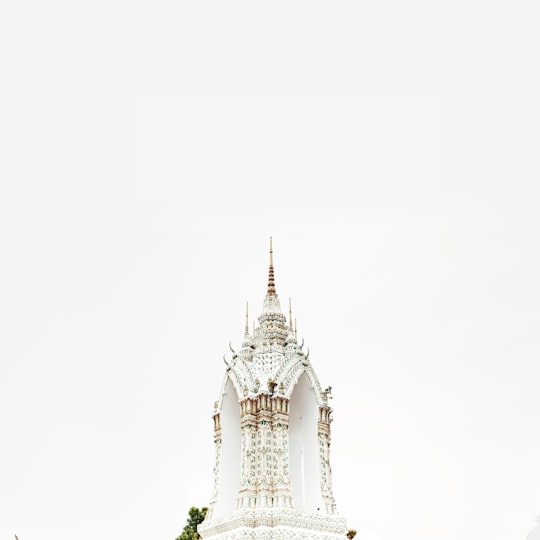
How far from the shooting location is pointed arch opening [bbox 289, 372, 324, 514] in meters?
21.9

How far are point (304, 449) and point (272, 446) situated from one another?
1.76 m

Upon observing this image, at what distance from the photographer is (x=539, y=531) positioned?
21.0 metres

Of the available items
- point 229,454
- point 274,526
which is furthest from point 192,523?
point 274,526

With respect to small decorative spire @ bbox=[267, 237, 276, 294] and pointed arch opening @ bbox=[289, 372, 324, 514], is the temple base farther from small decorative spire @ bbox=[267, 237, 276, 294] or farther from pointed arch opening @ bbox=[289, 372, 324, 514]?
small decorative spire @ bbox=[267, 237, 276, 294]

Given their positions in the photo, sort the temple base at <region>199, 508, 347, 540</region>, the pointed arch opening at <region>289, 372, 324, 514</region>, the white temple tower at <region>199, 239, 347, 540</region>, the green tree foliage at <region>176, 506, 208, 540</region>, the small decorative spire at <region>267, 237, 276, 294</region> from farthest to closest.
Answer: the green tree foliage at <region>176, 506, 208, 540</region> < the small decorative spire at <region>267, 237, 276, 294</region> < the pointed arch opening at <region>289, 372, 324, 514</region> < the white temple tower at <region>199, 239, 347, 540</region> < the temple base at <region>199, 508, 347, 540</region>

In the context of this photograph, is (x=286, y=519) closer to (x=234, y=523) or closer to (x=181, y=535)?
(x=234, y=523)

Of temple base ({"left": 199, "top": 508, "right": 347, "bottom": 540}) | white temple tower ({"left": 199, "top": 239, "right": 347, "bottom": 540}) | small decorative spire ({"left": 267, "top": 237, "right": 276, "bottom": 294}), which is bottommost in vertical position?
temple base ({"left": 199, "top": 508, "right": 347, "bottom": 540})

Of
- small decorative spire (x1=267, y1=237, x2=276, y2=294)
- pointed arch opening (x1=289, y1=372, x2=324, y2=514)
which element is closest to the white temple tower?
pointed arch opening (x1=289, y1=372, x2=324, y2=514)

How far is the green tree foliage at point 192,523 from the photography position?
31.4 m

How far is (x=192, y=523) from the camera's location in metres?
32.2

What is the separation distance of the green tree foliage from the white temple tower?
9.81m

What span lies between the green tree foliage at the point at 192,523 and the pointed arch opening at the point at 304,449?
10.2 m

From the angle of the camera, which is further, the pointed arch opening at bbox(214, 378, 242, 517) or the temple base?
the pointed arch opening at bbox(214, 378, 242, 517)

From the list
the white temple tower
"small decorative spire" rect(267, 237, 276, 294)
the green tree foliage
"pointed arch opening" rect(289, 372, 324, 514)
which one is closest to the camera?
the white temple tower
